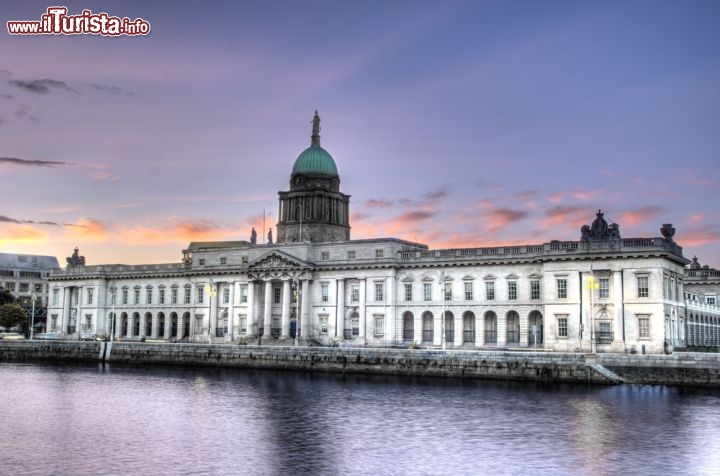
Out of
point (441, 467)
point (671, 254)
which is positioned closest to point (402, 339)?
point (671, 254)

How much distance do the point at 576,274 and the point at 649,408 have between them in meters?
33.2

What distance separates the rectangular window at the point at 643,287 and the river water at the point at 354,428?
18496mm

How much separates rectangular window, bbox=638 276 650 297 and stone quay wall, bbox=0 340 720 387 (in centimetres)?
1526

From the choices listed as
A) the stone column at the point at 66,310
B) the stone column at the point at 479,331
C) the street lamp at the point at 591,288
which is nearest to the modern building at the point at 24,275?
the stone column at the point at 66,310

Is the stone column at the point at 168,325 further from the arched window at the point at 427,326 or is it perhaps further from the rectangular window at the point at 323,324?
the arched window at the point at 427,326

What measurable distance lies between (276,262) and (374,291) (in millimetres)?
13026

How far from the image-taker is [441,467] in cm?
3338

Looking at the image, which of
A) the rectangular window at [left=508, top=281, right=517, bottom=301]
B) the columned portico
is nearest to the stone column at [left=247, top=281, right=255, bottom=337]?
the columned portico

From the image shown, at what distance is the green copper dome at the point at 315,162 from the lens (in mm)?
114312

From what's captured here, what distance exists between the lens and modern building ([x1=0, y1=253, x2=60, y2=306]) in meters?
185

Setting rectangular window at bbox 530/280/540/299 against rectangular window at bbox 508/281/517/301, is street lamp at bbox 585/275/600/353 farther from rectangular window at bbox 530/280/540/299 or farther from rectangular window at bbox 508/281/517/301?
rectangular window at bbox 508/281/517/301

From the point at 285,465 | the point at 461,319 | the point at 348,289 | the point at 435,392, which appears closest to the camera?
the point at 285,465

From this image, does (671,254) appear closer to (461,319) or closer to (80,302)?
(461,319)

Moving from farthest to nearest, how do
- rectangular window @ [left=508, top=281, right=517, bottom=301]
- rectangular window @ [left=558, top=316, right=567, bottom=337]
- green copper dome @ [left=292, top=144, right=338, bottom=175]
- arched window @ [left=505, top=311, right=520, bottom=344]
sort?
green copper dome @ [left=292, top=144, right=338, bottom=175], arched window @ [left=505, top=311, right=520, bottom=344], rectangular window @ [left=508, top=281, right=517, bottom=301], rectangular window @ [left=558, top=316, right=567, bottom=337]
